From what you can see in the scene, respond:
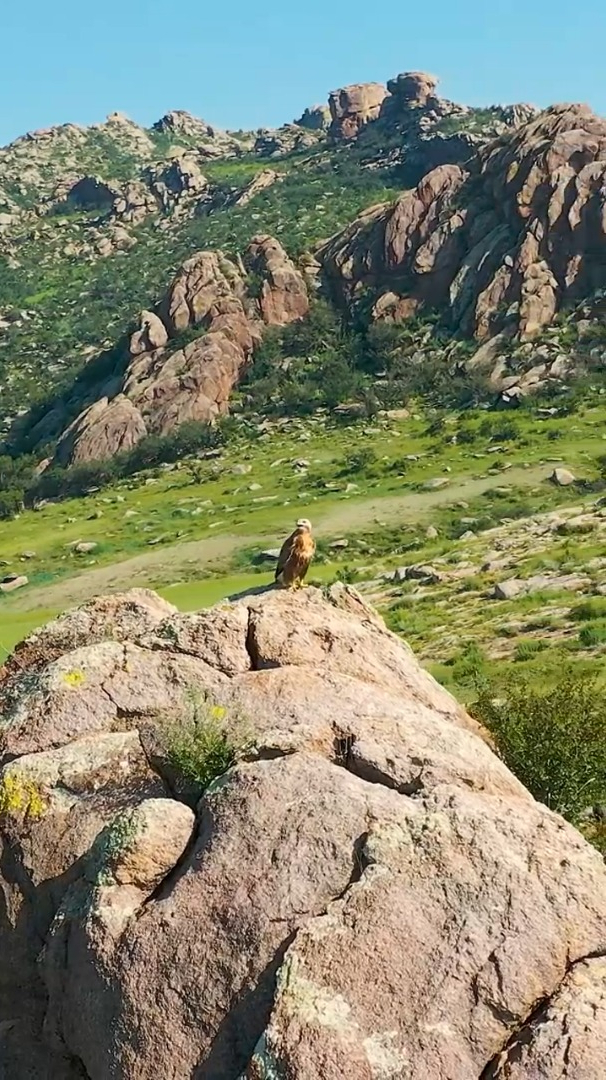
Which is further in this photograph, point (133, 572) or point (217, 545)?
point (217, 545)

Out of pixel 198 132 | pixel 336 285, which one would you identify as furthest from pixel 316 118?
pixel 336 285

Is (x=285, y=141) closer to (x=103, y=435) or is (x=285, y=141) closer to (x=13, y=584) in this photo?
(x=103, y=435)

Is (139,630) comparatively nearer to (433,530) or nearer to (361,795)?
(361,795)

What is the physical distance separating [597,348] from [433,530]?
30195 millimetres

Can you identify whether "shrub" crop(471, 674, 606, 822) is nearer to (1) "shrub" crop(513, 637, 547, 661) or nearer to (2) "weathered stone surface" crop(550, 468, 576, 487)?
(1) "shrub" crop(513, 637, 547, 661)

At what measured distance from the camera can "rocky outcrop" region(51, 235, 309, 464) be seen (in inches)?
2857

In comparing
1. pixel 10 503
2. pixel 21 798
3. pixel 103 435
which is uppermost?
pixel 103 435

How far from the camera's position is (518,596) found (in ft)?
86.1

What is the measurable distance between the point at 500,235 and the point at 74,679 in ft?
246

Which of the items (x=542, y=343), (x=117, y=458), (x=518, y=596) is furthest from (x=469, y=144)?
(x=518, y=596)

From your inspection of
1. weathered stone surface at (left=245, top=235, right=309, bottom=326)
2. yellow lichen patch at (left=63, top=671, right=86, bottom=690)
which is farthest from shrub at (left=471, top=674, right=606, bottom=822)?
weathered stone surface at (left=245, top=235, right=309, bottom=326)

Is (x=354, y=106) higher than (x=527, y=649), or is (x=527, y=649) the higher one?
(x=354, y=106)

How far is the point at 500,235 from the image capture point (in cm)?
7581

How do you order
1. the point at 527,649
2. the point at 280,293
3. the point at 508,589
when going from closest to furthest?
the point at 527,649
the point at 508,589
the point at 280,293
